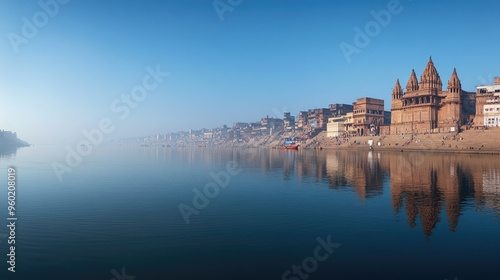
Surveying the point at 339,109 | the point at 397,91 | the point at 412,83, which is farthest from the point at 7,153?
the point at 412,83

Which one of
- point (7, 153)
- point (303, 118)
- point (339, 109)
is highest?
point (339, 109)

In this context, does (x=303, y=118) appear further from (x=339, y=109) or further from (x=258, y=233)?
(x=258, y=233)

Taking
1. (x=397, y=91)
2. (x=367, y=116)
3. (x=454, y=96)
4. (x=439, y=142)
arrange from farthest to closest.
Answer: (x=367, y=116), (x=397, y=91), (x=454, y=96), (x=439, y=142)

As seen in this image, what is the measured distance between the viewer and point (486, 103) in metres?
91.4

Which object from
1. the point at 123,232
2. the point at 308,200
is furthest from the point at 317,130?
the point at 123,232

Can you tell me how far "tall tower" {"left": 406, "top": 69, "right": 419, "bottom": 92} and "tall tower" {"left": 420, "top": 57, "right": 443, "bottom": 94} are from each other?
554 cm

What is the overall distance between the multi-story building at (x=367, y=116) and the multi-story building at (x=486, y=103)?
3553cm

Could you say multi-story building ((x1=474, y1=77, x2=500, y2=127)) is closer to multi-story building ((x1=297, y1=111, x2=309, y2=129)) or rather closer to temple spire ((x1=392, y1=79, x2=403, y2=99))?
temple spire ((x1=392, y1=79, x2=403, y2=99))

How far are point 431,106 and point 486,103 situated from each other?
47.2ft

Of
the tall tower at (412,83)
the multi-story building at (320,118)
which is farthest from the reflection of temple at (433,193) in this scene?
the multi-story building at (320,118)

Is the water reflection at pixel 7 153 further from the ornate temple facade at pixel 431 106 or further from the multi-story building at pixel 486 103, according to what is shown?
the multi-story building at pixel 486 103

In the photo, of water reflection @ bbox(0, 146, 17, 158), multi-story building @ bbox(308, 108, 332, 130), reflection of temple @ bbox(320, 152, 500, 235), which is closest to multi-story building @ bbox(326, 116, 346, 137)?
multi-story building @ bbox(308, 108, 332, 130)

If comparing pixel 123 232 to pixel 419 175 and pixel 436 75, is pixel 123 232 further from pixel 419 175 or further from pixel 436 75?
pixel 436 75

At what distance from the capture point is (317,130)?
16712cm
